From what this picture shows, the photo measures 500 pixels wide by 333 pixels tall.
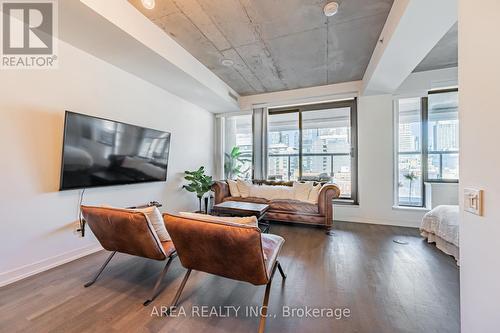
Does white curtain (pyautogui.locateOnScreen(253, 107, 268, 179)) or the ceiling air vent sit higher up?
the ceiling air vent

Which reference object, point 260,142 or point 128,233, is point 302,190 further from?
point 128,233

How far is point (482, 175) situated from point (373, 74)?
3.07 metres

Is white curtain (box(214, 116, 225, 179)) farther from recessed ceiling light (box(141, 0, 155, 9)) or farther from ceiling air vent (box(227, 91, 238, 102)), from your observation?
recessed ceiling light (box(141, 0, 155, 9))

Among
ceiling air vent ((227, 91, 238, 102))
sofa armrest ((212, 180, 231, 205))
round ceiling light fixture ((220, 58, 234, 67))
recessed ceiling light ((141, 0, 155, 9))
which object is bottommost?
sofa armrest ((212, 180, 231, 205))

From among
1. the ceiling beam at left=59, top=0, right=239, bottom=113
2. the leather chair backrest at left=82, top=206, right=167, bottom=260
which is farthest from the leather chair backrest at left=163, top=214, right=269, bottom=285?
the ceiling beam at left=59, top=0, right=239, bottom=113

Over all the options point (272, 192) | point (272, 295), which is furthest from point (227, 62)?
point (272, 295)

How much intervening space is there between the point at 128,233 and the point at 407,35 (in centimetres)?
351

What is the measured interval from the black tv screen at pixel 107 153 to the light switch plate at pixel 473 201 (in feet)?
10.9

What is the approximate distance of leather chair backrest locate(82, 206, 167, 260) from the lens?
172 centimetres

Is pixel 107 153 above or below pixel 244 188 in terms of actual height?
above

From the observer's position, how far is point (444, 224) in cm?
267

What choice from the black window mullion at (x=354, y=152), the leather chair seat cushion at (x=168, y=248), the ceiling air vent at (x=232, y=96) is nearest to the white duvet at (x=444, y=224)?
the black window mullion at (x=354, y=152)

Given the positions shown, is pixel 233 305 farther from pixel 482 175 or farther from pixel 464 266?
pixel 482 175

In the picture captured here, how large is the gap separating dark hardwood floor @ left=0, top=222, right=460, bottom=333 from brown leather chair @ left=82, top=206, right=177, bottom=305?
23 centimetres
